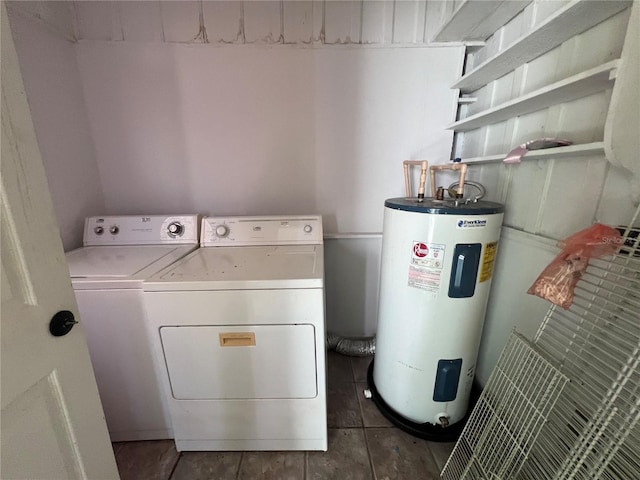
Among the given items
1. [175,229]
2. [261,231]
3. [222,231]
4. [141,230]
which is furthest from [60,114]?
[261,231]

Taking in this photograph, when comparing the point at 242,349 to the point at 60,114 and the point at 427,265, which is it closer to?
the point at 427,265

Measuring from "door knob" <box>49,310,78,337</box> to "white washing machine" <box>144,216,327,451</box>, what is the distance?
43 cm

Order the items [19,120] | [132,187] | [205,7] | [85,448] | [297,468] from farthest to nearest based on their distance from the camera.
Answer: [132,187] < [205,7] < [297,468] < [85,448] < [19,120]

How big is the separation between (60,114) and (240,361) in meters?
1.80

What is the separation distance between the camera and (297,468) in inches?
50.3

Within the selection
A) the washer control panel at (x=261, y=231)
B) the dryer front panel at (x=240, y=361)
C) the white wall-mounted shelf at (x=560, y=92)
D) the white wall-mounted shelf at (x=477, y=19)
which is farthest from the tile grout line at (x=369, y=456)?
the white wall-mounted shelf at (x=477, y=19)

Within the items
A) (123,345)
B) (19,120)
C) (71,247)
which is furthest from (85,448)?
(71,247)

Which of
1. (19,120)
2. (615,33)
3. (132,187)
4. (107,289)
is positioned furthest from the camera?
(132,187)

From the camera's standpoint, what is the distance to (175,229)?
5.57 ft

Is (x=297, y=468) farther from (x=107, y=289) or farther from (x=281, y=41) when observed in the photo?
(x=281, y=41)

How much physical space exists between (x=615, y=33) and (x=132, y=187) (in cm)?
253

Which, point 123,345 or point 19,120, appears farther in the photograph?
point 123,345

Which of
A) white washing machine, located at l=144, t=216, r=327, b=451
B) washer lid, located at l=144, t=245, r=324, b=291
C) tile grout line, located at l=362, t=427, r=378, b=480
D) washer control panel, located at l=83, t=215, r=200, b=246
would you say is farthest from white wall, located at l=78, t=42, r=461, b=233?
tile grout line, located at l=362, t=427, r=378, b=480

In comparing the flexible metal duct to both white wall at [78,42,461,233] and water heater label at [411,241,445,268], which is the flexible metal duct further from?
water heater label at [411,241,445,268]
